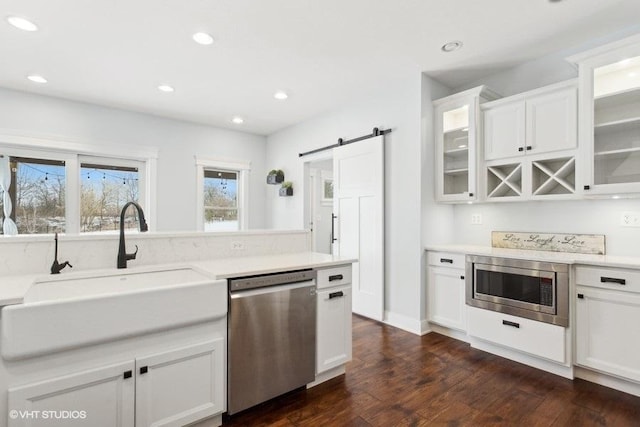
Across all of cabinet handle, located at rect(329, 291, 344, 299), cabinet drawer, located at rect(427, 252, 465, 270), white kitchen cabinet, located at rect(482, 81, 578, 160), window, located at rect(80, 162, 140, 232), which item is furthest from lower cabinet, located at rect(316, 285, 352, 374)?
window, located at rect(80, 162, 140, 232)

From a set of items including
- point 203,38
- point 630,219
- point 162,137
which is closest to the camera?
point 630,219

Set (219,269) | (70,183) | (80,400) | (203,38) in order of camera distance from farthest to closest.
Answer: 1. (70,183)
2. (203,38)
3. (219,269)
4. (80,400)

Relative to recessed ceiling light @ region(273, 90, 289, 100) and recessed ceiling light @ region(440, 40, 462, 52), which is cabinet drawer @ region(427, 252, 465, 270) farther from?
recessed ceiling light @ region(273, 90, 289, 100)

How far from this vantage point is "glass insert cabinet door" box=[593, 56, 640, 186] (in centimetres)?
232

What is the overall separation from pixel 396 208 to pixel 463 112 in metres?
1.24

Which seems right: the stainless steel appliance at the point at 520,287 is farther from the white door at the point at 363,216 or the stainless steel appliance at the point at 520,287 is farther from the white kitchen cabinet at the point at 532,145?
the white door at the point at 363,216

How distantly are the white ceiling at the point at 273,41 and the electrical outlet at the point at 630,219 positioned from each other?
151 cm

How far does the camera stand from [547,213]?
302cm

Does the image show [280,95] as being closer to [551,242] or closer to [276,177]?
[276,177]

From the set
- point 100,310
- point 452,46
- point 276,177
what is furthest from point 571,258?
point 276,177

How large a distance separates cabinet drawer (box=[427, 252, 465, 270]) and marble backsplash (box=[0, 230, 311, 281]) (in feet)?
4.52

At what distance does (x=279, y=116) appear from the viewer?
4801mm

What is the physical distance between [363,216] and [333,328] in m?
1.84

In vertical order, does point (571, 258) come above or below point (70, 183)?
below
